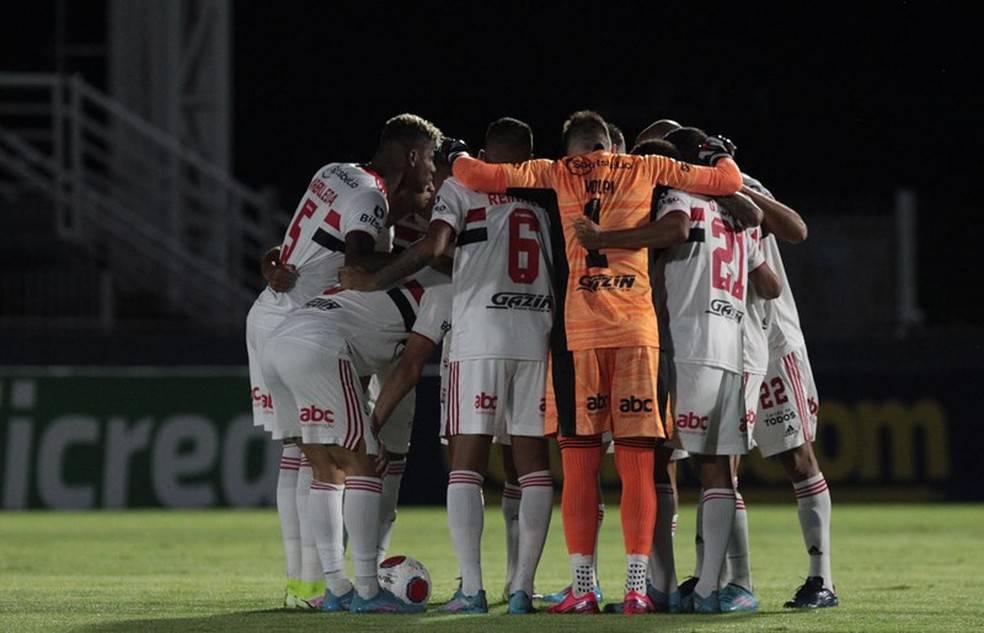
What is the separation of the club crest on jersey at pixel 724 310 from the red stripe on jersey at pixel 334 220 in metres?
1.73

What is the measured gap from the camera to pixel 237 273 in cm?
2172

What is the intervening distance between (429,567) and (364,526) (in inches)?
119

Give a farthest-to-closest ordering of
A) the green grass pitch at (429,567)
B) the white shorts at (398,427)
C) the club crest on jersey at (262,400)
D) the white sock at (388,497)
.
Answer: the white sock at (388,497)
the club crest on jersey at (262,400)
the white shorts at (398,427)
the green grass pitch at (429,567)

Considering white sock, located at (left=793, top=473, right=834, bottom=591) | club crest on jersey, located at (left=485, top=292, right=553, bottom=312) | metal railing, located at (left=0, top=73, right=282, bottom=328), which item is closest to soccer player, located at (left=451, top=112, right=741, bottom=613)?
club crest on jersey, located at (left=485, top=292, right=553, bottom=312)

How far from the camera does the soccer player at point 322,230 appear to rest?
844cm

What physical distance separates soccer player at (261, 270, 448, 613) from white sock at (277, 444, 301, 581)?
0.36m

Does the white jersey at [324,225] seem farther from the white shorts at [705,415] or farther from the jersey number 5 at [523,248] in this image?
the white shorts at [705,415]

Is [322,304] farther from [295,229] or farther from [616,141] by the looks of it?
[616,141]

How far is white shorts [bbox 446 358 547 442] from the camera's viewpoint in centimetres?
798

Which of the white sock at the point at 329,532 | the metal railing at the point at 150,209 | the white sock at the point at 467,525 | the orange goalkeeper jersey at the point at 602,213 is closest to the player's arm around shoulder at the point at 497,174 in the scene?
the orange goalkeeper jersey at the point at 602,213

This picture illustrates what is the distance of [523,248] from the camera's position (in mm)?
8086

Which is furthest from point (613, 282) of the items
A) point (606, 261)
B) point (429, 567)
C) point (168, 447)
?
point (168, 447)

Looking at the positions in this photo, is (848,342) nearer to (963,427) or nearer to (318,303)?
(963,427)

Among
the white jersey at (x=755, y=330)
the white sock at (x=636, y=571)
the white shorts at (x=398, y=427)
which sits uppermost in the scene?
the white jersey at (x=755, y=330)
